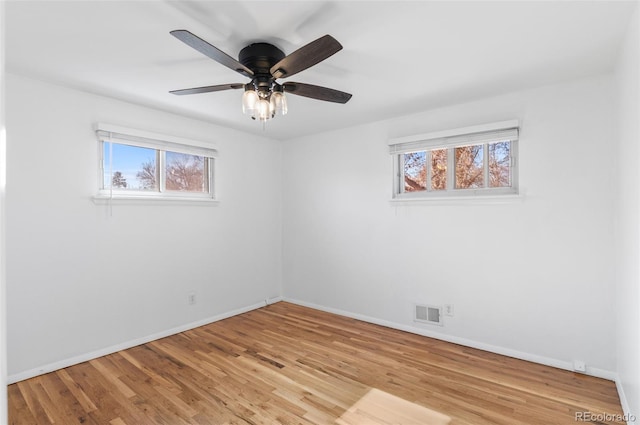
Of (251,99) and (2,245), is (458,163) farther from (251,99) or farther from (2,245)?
(2,245)

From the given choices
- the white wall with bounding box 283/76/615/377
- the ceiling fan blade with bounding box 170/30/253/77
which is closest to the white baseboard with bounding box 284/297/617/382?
the white wall with bounding box 283/76/615/377

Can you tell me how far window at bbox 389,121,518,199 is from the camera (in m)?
2.89

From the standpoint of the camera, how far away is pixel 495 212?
2904 mm

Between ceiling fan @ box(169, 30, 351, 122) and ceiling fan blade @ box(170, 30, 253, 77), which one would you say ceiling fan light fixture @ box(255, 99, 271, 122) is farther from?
ceiling fan blade @ box(170, 30, 253, 77)

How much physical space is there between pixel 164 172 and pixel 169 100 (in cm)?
80

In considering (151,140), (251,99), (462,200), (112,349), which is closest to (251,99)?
(251,99)

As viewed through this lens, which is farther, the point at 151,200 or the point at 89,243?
the point at 151,200

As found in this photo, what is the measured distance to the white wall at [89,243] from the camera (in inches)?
95.9

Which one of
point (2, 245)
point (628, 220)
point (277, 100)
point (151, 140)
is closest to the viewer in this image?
point (2, 245)

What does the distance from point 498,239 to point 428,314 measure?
1015mm

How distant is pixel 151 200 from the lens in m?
3.18

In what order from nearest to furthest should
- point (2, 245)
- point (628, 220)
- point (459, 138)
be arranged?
point (2, 245) < point (628, 220) < point (459, 138)

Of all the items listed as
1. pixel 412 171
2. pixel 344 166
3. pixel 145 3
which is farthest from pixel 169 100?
pixel 412 171

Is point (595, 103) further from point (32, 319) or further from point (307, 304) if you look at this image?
point (32, 319)
